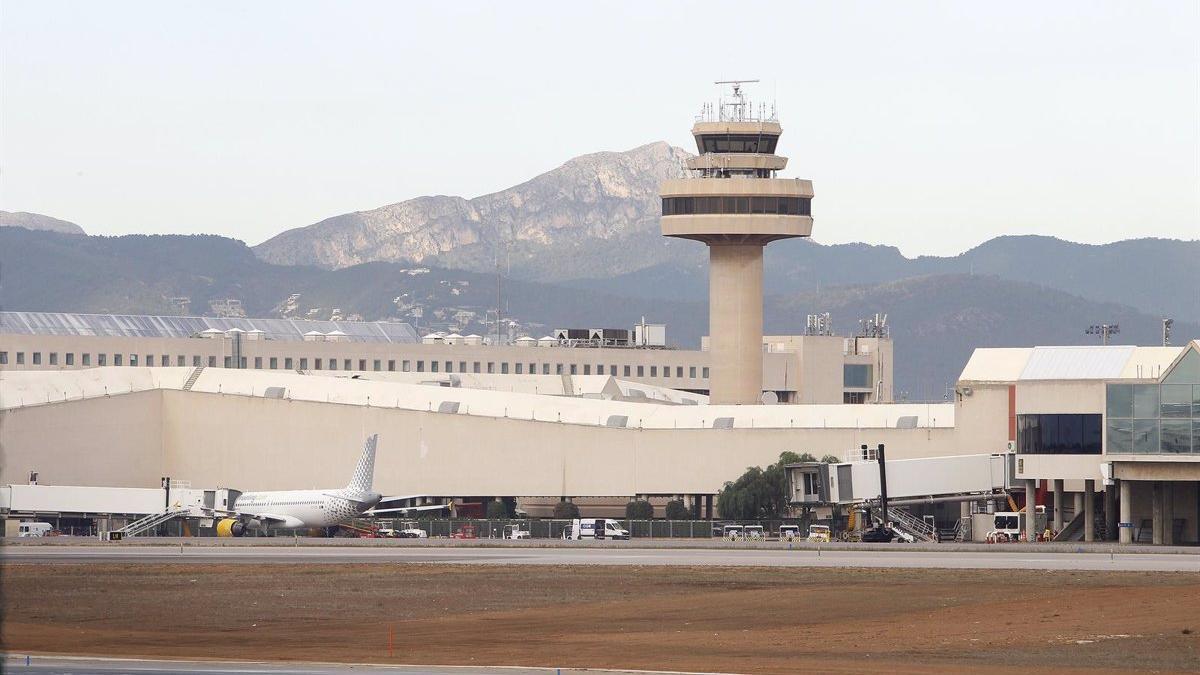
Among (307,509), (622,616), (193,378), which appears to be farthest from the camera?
(193,378)

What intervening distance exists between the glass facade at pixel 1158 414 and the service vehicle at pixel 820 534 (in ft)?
57.3

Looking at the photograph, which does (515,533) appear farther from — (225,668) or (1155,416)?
(225,668)

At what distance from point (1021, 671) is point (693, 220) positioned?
122139 mm

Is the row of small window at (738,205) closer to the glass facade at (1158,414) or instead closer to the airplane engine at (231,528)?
the airplane engine at (231,528)

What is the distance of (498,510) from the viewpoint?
503 feet

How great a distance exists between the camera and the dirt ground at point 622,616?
5275 cm

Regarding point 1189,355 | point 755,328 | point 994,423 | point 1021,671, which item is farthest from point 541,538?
point 1021,671

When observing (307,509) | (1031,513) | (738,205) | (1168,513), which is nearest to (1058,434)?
(1031,513)

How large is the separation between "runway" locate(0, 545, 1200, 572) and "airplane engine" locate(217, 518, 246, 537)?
2188cm

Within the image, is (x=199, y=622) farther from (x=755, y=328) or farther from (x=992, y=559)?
(x=755, y=328)

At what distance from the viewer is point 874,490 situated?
12550cm

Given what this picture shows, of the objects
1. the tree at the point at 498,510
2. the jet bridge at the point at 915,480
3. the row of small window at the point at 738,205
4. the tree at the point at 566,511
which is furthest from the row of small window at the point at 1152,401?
the row of small window at the point at 738,205

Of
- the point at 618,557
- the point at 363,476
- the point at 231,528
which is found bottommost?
the point at 618,557

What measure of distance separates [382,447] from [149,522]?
24.6m
